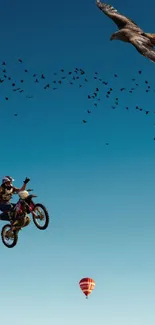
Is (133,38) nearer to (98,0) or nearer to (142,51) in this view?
Answer: (142,51)

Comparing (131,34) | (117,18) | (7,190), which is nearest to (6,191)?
(7,190)

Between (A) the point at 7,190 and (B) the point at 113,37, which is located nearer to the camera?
(B) the point at 113,37

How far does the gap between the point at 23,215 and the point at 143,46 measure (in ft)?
26.8

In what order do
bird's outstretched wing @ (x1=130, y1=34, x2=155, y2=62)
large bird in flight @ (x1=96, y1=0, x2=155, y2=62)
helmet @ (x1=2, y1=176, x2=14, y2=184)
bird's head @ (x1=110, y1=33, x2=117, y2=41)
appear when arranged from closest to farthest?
bird's outstretched wing @ (x1=130, y1=34, x2=155, y2=62) → large bird in flight @ (x1=96, y1=0, x2=155, y2=62) → bird's head @ (x1=110, y1=33, x2=117, y2=41) → helmet @ (x1=2, y1=176, x2=14, y2=184)

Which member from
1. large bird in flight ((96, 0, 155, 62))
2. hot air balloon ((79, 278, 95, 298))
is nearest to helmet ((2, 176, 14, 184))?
large bird in flight ((96, 0, 155, 62))

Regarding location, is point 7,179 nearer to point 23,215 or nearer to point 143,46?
point 23,215

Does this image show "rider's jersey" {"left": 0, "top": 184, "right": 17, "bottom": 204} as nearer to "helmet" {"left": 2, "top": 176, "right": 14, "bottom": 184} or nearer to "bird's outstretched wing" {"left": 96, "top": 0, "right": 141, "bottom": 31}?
"helmet" {"left": 2, "top": 176, "right": 14, "bottom": 184}

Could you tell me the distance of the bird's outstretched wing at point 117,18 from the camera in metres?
18.8

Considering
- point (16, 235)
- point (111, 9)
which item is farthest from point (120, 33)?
point (16, 235)

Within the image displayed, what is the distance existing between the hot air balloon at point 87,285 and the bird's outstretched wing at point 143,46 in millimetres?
26335

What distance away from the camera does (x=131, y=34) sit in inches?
675

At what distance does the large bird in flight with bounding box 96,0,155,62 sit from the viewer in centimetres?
1433

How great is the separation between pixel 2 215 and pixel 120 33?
7.87m

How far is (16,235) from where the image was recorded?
21312mm
